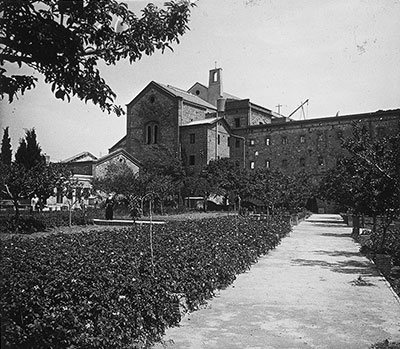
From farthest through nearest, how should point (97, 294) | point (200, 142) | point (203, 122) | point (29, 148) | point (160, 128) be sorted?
point (200, 142) → point (203, 122) → point (160, 128) → point (29, 148) → point (97, 294)

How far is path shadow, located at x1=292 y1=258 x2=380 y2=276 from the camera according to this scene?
997 centimetres

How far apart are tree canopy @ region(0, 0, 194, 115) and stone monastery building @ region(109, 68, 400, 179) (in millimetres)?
36904

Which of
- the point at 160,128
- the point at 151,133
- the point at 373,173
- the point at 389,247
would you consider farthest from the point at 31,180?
the point at 160,128

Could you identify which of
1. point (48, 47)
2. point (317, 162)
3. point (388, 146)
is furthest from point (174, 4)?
point (317, 162)

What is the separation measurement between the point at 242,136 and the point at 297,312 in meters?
46.2

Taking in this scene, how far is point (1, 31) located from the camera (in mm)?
2814

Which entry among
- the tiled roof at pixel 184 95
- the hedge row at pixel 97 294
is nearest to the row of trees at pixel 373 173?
the hedge row at pixel 97 294

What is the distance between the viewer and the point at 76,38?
9.80 feet

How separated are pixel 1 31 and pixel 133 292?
10.6 ft

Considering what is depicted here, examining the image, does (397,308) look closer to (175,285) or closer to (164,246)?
(175,285)

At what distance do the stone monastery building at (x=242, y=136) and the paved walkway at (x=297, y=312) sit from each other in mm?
32227

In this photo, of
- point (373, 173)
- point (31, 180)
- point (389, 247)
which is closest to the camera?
A: point (373, 173)

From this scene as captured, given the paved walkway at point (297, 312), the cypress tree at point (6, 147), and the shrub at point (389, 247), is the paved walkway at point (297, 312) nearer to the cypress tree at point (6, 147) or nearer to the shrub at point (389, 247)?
the shrub at point (389, 247)

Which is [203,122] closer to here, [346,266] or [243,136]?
[243,136]
